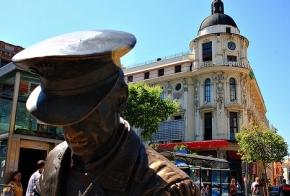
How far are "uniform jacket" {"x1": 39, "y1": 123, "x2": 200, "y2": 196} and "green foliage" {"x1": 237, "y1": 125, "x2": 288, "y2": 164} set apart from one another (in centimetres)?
3049

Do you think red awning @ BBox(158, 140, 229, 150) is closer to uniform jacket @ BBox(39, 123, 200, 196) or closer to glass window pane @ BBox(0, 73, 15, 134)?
glass window pane @ BBox(0, 73, 15, 134)

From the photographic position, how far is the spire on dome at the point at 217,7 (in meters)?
43.7

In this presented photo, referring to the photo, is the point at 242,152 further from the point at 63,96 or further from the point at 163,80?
the point at 63,96

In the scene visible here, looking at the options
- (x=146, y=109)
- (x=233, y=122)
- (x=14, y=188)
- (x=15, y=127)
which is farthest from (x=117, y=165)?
(x=233, y=122)

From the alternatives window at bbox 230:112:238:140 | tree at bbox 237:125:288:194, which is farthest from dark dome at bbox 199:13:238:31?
tree at bbox 237:125:288:194

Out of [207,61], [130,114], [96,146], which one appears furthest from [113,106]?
[207,61]

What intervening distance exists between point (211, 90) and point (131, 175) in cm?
3736

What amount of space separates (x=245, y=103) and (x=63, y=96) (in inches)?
1529

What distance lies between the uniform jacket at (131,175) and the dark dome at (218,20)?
130 ft

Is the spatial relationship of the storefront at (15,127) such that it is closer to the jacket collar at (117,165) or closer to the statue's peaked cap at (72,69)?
the jacket collar at (117,165)

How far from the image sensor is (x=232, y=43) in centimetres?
3862

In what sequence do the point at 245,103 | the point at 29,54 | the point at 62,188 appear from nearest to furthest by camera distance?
the point at 29,54
the point at 62,188
the point at 245,103

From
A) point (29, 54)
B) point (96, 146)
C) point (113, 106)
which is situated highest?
point (29, 54)

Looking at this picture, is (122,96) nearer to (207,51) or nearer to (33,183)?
(33,183)
